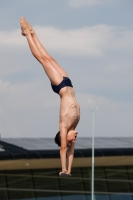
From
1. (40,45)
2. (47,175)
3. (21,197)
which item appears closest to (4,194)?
(21,197)

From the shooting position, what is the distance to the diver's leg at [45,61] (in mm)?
9594

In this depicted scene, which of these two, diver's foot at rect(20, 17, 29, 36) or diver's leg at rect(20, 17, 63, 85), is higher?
diver's foot at rect(20, 17, 29, 36)

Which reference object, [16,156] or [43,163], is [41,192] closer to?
[43,163]

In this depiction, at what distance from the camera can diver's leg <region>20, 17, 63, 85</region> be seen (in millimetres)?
9594

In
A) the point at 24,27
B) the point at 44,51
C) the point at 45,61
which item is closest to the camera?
the point at 45,61

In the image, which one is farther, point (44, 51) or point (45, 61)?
point (44, 51)

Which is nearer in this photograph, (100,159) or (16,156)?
(16,156)

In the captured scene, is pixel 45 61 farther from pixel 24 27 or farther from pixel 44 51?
pixel 24 27

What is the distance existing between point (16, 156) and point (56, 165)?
17.7 ft

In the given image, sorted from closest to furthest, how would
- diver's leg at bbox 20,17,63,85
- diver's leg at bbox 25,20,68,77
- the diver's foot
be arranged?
diver's leg at bbox 20,17,63,85
diver's leg at bbox 25,20,68,77
the diver's foot

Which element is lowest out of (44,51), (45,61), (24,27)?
(45,61)

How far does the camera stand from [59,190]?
4012 cm

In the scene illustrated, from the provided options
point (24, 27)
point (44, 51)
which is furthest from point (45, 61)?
point (24, 27)

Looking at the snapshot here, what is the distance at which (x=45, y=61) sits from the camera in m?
9.73
